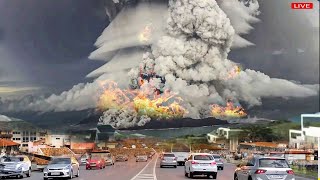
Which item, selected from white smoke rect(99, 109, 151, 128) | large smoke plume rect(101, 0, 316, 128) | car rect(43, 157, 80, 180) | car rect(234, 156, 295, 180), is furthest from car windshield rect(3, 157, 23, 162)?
large smoke plume rect(101, 0, 316, 128)

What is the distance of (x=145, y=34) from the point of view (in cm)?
4275

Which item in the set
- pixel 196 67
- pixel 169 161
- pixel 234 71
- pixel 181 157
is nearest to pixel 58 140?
pixel 169 161

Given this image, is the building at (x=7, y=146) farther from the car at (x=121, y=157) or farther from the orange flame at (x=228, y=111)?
the orange flame at (x=228, y=111)

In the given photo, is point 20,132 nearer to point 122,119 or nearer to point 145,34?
point 122,119

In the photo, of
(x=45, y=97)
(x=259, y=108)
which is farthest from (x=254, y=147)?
(x=45, y=97)

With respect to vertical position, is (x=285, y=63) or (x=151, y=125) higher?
(x=285, y=63)

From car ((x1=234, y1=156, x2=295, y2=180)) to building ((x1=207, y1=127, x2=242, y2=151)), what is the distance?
24.3 metres

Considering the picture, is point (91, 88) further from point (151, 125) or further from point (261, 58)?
point (261, 58)

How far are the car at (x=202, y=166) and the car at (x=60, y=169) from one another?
4905 mm

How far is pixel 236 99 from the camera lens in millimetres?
45281

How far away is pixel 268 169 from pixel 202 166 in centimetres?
811

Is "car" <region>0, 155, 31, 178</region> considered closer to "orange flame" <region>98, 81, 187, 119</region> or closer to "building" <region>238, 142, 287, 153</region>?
"orange flame" <region>98, 81, 187, 119</region>

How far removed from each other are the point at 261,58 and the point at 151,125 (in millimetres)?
10574

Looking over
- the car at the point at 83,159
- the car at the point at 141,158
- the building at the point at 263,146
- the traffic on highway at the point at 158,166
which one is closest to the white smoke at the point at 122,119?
the traffic on highway at the point at 158,166
